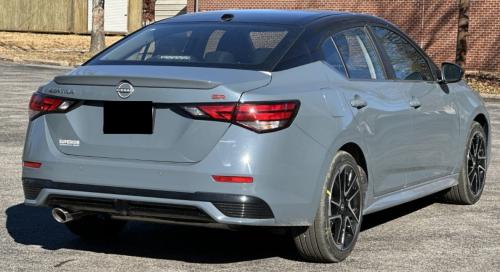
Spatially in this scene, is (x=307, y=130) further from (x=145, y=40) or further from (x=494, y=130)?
(x=494, y=130)

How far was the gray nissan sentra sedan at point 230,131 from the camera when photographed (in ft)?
19.9

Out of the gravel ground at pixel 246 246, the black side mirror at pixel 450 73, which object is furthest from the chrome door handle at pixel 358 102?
the black side mirror at pixel 450 73

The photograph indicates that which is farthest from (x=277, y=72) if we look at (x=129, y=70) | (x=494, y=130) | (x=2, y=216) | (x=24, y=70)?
(x=24, y=70)

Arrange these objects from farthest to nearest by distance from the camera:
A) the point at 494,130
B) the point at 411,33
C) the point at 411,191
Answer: the point at 411,33 → the point at 494,130 → the point at 411,191

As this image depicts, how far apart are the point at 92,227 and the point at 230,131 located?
1.77 m

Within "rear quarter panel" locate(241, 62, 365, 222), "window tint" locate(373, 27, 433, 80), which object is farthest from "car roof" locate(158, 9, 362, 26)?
"rear quarter panel" locate(241, 62, 365, 222)

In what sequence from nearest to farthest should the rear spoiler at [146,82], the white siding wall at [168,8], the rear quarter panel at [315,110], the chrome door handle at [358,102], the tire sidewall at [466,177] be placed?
the rear spoiler at [146,82]
the rear quarter panel at [315,110]
the chrome door handle at [358,102]
the tire sidewall at [466,177]
the white siding wall at [168,8]

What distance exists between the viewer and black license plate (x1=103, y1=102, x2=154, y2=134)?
20.4 ft

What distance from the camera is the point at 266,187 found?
611 centimetres

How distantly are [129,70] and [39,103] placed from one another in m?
0.63

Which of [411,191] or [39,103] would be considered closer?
[39,103]

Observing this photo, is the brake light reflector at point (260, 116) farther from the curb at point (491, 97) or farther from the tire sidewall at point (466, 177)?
the curb at point (491, 97)

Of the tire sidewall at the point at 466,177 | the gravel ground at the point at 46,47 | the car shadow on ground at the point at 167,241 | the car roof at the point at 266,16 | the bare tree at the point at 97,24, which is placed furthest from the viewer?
the bare tree at the point at 97,24

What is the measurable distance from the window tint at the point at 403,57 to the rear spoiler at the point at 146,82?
6.90ft
